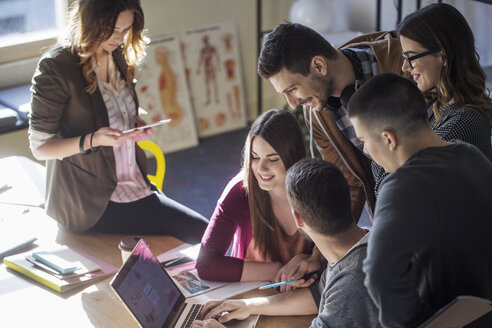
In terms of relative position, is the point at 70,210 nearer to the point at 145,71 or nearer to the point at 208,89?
the point at 145,71

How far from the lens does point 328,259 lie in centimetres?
176

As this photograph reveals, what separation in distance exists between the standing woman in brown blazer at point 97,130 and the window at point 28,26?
6.02ft

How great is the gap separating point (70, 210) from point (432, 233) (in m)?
1.61

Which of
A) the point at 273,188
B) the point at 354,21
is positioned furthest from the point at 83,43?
the point at 354,21

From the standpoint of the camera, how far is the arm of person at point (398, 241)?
131 cm

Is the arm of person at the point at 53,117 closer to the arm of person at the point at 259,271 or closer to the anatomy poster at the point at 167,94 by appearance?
the arm of person at the point at 259,271

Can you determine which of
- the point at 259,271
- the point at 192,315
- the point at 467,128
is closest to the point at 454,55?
the point at 467,128

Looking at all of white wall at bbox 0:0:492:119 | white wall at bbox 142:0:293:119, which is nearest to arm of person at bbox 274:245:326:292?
white wall at bbox 0:0:492:119

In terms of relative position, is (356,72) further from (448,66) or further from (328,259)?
(328,259)

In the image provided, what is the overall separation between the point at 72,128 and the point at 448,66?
4.96ft

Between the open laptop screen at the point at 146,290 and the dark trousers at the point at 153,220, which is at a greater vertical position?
the open laptop screen at the point at 146,290

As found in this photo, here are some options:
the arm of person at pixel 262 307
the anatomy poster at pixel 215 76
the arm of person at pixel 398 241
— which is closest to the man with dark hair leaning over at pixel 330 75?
the arm of person at pixel 262 307

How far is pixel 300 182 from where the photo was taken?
1760 millimetres

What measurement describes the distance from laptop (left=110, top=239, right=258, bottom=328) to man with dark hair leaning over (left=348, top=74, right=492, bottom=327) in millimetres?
658
